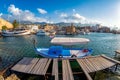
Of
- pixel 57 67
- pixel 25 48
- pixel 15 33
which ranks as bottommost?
pixel 25 48

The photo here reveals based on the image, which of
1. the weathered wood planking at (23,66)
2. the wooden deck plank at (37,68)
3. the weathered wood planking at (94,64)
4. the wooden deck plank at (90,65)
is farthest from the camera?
the weathered wood planking at (94,64)

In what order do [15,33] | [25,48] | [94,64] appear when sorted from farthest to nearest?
[15,33]
[25,48]
[94,64]

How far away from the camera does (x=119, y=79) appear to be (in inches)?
744

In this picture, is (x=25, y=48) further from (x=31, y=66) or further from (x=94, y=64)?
(x=94, y=64)

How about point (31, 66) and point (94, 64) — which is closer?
point (31, 66)

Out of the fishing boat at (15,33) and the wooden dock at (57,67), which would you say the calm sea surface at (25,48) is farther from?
the fishing boat at (15,33)

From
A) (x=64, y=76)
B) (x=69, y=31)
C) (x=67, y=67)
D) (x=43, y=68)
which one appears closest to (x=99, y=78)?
(x=67, y=67)

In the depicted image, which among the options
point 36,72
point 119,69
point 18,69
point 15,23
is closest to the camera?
point 36,72

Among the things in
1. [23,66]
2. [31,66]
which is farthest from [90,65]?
[23,66]

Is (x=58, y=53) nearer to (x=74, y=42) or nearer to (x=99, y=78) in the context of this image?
(x=74, y=42)

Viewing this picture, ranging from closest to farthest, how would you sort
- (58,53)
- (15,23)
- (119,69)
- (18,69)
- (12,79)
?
1. (12,79)
2. (18,69)
3. (119,69)
4. (58,53)
5. (15,23)

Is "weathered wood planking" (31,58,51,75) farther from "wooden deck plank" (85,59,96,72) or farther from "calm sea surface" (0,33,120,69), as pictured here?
"calm sea surface" (0,33,120,69)

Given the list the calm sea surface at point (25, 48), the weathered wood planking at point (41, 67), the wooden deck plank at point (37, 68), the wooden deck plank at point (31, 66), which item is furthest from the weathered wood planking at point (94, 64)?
the calm sea surface at point (25, 48)

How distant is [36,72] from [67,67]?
15.5 ft
